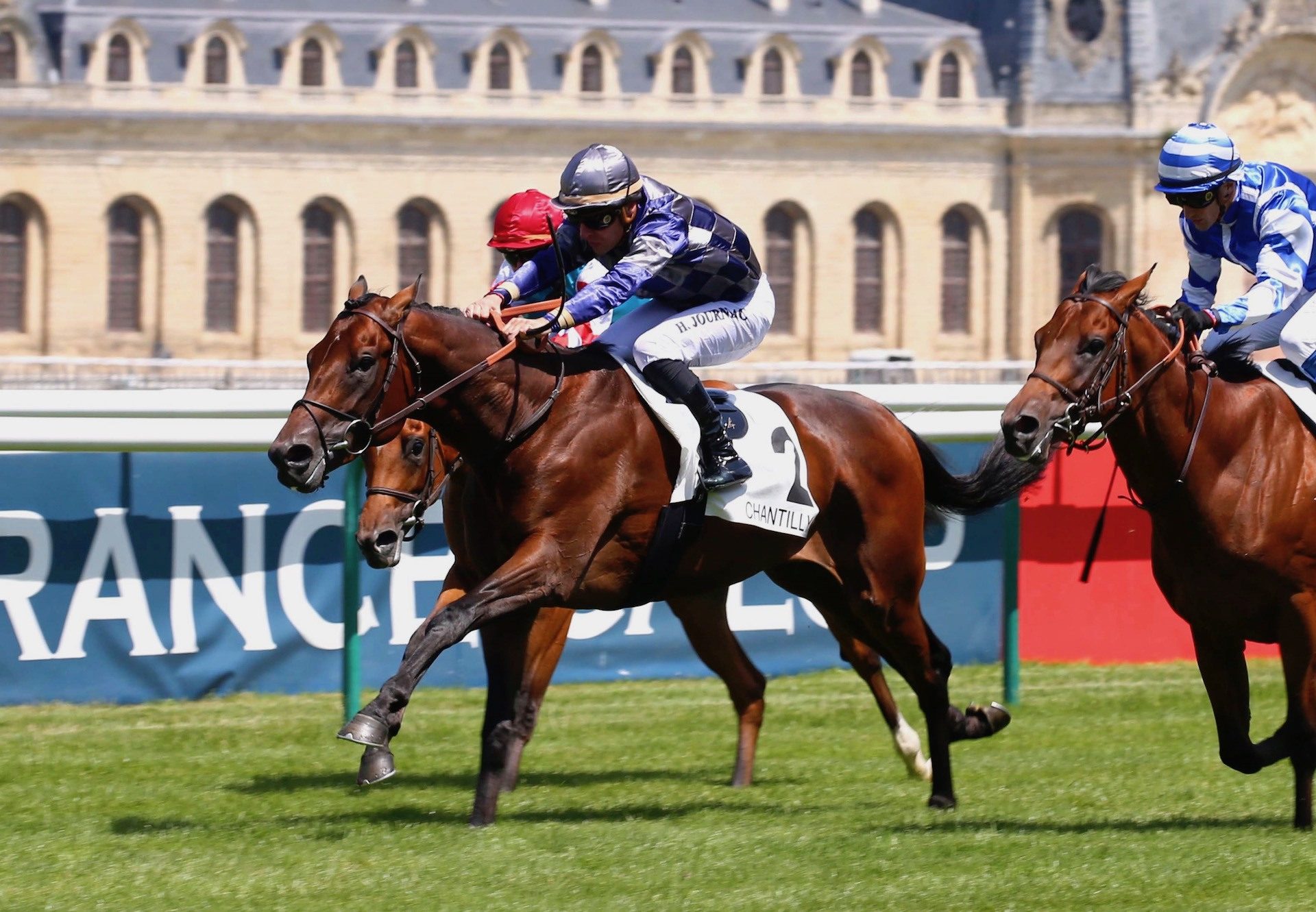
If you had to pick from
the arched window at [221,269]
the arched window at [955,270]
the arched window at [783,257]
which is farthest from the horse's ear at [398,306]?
the arched window at [955,270]

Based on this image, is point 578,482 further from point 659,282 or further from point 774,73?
point 774,73

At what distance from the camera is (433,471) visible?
22.4 feet

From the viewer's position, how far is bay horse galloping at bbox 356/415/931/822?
236 inches

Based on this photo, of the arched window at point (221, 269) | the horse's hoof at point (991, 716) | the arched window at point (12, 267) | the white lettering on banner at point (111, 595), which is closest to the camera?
the horse's hoof at point (991, 716)

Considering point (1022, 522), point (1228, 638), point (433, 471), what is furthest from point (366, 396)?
point (1022, 522)

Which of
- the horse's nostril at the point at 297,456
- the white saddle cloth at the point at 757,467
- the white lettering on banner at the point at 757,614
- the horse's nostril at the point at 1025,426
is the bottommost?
the white lettering on banner at the point at 757,614

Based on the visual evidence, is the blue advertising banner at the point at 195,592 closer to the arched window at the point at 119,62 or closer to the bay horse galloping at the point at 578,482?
the bay horse galloping at the point at 578,482

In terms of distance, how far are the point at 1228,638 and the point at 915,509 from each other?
1257 mm

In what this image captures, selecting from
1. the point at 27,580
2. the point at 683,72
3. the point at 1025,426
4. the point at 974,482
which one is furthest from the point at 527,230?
the point at 683,72

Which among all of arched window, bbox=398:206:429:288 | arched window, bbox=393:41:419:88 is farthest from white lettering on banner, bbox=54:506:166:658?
arched window, bbox=393:41:419:88

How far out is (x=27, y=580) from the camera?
863 cm

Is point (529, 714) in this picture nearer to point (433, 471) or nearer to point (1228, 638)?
point (433, 471)

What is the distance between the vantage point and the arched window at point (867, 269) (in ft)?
168

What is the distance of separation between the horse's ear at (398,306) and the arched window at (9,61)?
142 feet
